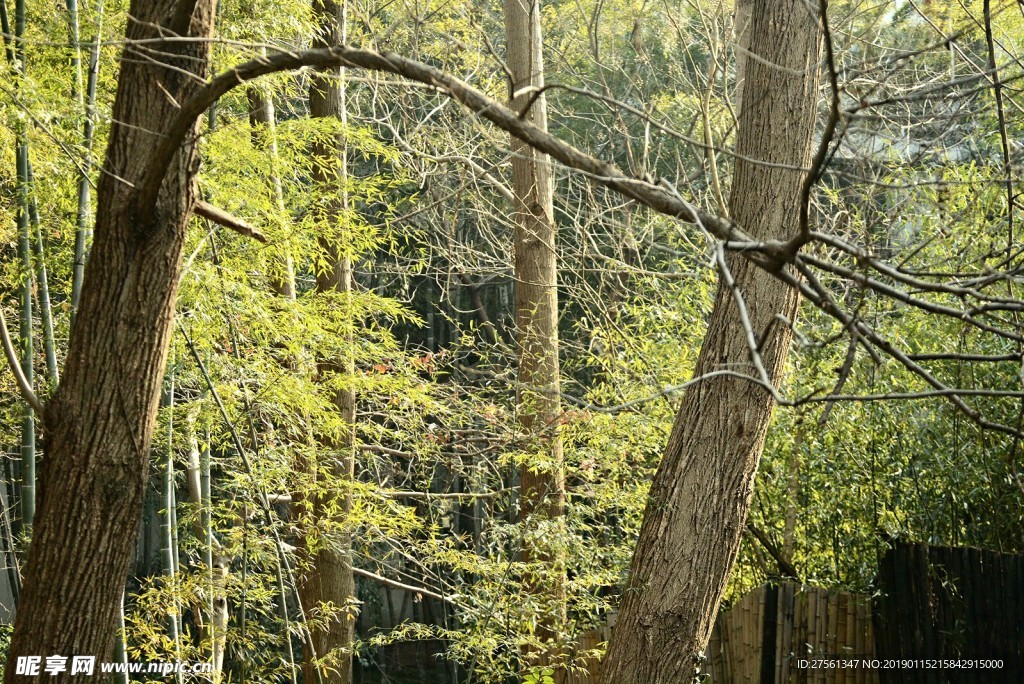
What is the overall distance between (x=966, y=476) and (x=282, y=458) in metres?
3.23

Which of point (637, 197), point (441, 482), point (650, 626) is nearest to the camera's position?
point (637, 197)

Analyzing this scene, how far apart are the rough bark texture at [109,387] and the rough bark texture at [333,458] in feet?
8.67

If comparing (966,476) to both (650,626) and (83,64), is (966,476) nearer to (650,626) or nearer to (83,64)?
(650,626)

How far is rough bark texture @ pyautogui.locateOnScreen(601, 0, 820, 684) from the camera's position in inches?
132

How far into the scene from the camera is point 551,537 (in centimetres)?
470

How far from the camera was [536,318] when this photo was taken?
5.82 metres

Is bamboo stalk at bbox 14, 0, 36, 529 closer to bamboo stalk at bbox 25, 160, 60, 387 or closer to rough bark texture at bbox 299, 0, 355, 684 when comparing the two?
bamboo stalk at bbox 25, 160, 60, 387

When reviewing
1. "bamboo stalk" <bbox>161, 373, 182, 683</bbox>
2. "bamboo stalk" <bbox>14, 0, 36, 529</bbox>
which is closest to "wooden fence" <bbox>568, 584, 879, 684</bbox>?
"bamboo stalk" <bbox>161, 373, 182, 683</bbox>

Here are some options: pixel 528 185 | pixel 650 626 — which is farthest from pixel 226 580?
pixel 528 185

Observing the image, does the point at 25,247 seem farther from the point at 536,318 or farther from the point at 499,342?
the point at 499,342

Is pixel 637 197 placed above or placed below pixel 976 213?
below

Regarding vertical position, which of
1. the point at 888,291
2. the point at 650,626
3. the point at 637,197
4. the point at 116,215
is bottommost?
the point at 650,626

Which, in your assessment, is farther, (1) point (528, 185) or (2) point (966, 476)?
(1) point (528, 185)

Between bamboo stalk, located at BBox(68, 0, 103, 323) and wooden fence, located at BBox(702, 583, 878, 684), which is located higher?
bamboo stalk, located at BBox(68, 0, 103, 323)
